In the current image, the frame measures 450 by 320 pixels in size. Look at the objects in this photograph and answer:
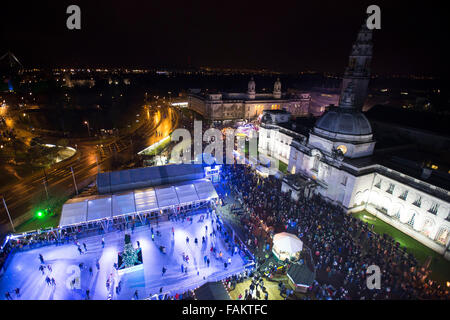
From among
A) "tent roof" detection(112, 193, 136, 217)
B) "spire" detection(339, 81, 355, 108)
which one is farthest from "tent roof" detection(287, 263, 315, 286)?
"spire" detection(339, 81, 355, 108)

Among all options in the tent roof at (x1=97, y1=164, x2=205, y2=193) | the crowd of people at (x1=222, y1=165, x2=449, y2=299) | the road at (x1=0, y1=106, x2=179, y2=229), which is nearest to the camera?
the crowd of people at (x1=222, y1=165, x2=449, y2=299)

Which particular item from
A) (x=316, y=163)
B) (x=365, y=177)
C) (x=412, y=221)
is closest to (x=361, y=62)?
(x=316, y=163)

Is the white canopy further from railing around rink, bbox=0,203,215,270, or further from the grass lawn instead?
railing around rink, bbox=0,203,215,270

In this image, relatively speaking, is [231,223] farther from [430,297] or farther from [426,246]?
[426,246]

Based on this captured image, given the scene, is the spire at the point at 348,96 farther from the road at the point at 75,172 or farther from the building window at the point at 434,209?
the road at the point at 75,172

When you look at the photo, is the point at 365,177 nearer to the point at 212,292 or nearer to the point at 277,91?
the point at 212,292

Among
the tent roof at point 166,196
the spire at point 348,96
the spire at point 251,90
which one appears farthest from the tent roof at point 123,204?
the spire at point 251,90
